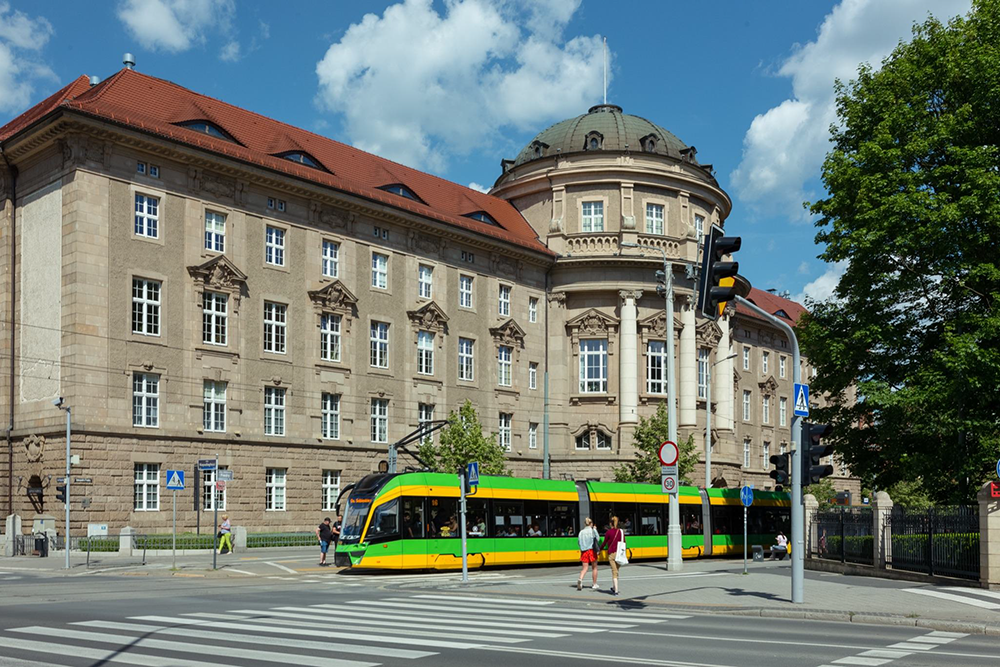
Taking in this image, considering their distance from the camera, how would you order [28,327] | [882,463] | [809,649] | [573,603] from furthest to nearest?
[28,327] < [882,463] < [573,603] < [809,649]

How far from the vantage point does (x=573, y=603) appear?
2119 cm

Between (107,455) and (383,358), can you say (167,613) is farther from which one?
(383,358)

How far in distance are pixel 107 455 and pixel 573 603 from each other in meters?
25.8

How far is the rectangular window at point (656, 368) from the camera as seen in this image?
63.7 meters

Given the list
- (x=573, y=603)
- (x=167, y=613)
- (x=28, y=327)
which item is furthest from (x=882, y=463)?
(x=28, y=327)

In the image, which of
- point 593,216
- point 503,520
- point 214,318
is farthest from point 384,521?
point 593,216

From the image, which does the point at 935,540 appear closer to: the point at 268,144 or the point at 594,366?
the point at 268,144

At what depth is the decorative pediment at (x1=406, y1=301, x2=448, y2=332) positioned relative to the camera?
5541 cm

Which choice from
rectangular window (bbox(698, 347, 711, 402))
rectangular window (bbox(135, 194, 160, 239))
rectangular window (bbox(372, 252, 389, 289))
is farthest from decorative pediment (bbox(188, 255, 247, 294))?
rectangular window (bbox(698, 347, 711, 402))

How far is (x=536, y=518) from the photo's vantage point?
35.4m

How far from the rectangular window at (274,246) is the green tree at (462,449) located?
10837 mm

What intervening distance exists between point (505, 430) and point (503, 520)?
27.2 meters

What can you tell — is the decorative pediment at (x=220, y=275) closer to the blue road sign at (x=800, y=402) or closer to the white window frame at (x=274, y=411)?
the white window frame at (x=274, y=411)

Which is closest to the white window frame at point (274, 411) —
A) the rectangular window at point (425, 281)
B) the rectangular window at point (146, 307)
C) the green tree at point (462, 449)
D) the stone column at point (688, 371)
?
the rectangular window at point (146, 307)
